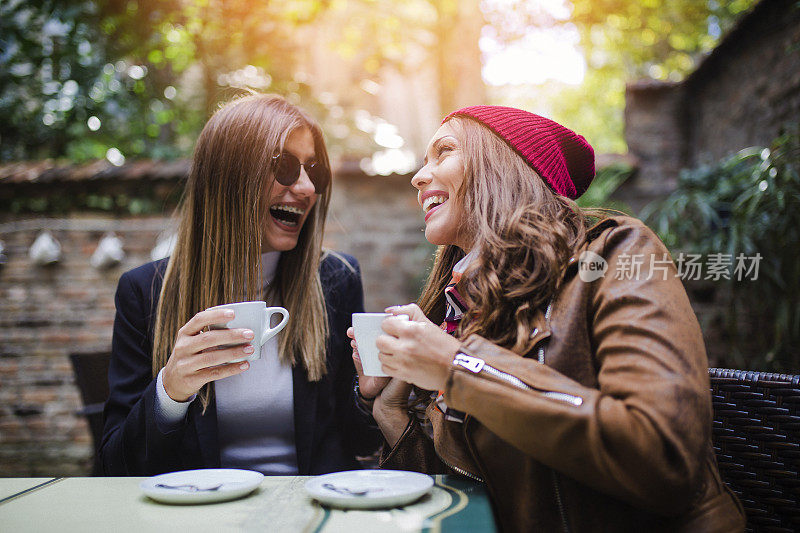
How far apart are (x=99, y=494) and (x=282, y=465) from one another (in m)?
0.64

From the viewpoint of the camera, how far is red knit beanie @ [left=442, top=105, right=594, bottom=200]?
4.73 feet

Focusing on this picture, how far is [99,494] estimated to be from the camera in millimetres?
1090

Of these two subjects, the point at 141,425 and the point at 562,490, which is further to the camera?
the point at 141,425

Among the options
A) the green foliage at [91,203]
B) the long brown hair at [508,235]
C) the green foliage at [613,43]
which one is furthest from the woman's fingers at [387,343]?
the green foliage at [613,43]

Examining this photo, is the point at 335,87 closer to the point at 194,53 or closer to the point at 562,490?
the point at 194,53

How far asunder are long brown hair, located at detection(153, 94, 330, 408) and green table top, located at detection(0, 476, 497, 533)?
0.62 m


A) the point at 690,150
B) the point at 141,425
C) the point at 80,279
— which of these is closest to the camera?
the point at 141,425

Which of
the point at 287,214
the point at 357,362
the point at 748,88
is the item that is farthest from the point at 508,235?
the point at 748,88

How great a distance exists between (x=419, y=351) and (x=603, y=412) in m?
0.34

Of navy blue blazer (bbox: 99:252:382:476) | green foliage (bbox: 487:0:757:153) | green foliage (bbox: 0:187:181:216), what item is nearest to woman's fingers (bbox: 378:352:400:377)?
navy blue blazer (bbox: 99:252:382:476)

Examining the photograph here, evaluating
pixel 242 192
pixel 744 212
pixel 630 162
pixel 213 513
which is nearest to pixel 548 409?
pixel 213 513

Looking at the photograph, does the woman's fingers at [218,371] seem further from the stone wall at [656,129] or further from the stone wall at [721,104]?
the stone wall at [656,129]

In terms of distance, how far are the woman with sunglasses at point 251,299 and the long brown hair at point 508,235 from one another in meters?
0.49

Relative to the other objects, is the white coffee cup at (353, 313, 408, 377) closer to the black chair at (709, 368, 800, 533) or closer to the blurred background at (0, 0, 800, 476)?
the black chair at (709, 368, 800, 533)
